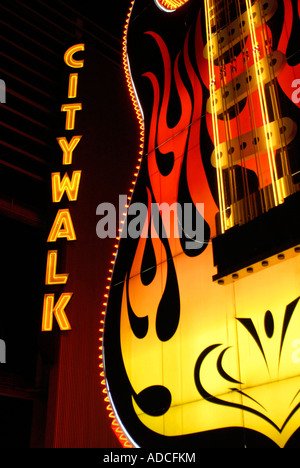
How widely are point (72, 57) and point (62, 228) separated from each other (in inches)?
181

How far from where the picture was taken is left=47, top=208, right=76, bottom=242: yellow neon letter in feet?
31.4

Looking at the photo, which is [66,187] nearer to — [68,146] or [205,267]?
[68,146]

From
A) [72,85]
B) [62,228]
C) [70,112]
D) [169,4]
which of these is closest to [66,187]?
[62,228]

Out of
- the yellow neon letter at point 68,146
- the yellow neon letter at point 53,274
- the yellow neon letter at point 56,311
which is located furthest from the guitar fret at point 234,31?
the yellow neon letter at point 56,311

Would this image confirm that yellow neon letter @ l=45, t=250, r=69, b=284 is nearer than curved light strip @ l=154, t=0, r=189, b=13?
No

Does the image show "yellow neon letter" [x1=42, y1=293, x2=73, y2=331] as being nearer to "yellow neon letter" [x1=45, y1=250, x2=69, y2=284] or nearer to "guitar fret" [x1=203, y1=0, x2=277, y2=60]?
"yellow neon letter" [x1=45, y1=250, x2=69, y2=284]

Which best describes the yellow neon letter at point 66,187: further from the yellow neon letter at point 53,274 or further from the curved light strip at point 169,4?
the curved light strip at point 169,4

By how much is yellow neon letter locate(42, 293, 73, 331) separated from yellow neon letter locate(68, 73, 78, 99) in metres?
4.64

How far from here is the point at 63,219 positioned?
32.0ft

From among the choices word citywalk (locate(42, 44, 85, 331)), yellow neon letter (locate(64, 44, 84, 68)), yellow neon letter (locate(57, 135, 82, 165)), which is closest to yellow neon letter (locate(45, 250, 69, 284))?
word citywalk (locate(42, 44, 85, 331))

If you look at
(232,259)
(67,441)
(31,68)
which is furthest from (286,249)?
(31,68)

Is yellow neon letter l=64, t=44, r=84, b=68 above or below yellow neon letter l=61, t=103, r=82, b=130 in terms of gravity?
above

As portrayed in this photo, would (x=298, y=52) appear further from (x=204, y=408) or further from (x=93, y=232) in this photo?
(x=93, y=232)

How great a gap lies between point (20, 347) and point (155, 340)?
659 cm
